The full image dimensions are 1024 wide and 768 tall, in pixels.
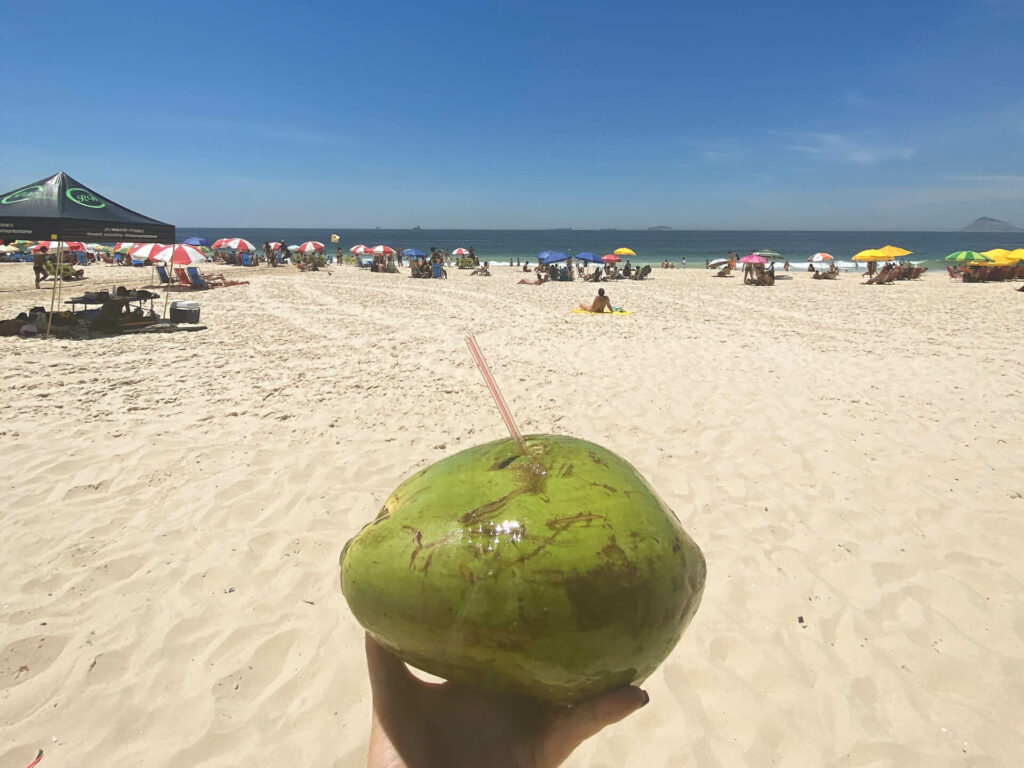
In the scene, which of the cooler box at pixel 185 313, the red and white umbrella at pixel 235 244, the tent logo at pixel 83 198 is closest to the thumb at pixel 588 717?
the tent logo at pixel 83 198

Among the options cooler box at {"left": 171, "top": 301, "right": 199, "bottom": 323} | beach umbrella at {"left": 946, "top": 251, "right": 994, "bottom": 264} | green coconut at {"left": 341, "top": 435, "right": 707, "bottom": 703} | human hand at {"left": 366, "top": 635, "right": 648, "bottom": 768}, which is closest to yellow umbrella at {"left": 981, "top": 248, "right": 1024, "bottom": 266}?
beach umbrella at {"left": 946, "top": 251, "right": 994, "bottom": 264}

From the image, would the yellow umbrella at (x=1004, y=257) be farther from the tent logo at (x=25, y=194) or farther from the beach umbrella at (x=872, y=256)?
the tent logo at (x=25, y=194)

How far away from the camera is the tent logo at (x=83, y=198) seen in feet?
30.7

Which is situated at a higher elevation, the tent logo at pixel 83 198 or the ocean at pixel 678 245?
the ocean at pixel 678 245

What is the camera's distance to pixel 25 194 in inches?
357

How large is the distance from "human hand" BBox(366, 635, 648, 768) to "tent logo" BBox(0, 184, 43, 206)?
11.9 m

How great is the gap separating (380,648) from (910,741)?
245cm

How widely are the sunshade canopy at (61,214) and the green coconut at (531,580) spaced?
1133cm

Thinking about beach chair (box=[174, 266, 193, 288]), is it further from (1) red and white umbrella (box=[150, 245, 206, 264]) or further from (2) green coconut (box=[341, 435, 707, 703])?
(2) green coconut (box=[341, 435, 707, 703])

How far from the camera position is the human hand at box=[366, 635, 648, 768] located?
114cm

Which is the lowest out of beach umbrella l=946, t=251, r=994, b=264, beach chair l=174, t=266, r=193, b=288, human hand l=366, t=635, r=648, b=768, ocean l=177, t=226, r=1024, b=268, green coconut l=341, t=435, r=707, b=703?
human hand l=366, t=635, r=648, b=768

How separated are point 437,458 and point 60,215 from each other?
9.04 meters

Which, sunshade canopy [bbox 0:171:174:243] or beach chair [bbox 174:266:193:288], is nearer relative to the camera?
sunshade canopy [bbox 0:171:174:243]

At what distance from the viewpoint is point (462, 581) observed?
0.99 m
